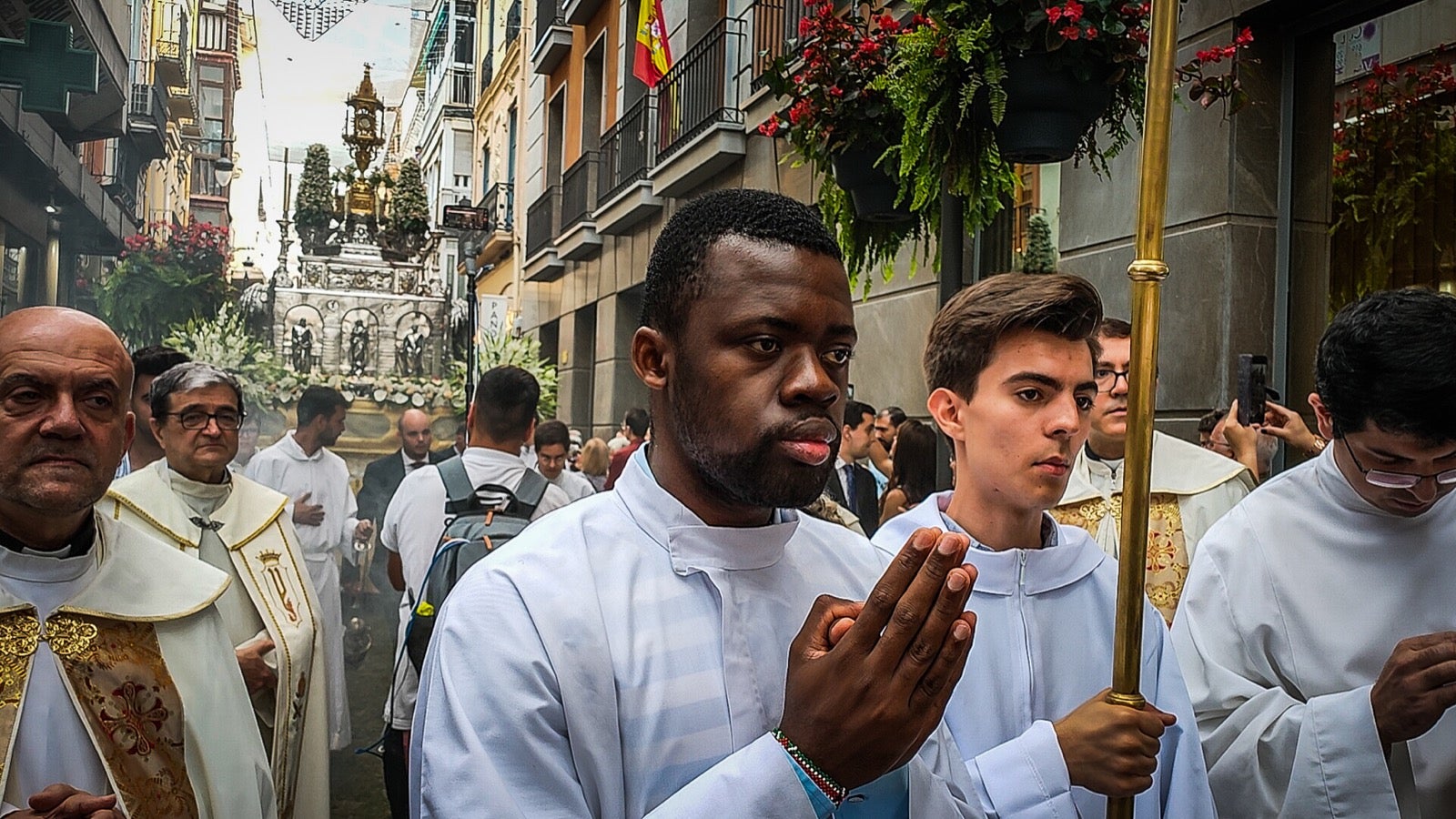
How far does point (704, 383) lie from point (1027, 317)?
0.95 metres

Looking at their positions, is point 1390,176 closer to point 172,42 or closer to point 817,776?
point 817,776

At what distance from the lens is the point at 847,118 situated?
3.85 metres

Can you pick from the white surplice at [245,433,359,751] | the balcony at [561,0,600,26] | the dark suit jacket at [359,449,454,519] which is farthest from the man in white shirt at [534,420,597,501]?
the balcony at [561,0,600,26]

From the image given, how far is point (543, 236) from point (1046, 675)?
7.27m

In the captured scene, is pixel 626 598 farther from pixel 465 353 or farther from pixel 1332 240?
pixel 465 353

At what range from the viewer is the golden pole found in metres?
1.58

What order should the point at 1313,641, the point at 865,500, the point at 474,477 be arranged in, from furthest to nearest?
the point at 865,500 → the point at 474,477 → the point at 1313,641

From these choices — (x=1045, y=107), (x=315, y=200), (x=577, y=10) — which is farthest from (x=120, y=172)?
(x=1045, y=107)

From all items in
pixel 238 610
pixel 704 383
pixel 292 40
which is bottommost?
pixel 238 610

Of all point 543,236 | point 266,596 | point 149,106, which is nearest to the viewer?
point 266,596

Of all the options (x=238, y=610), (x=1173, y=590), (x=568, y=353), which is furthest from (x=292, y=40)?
(x=1173, y=590)

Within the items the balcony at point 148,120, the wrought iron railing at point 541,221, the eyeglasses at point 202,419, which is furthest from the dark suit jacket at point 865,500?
the balcony at point 148,120

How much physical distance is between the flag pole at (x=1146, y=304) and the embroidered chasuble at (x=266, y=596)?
274cm

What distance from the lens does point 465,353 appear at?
8047 millimetres
